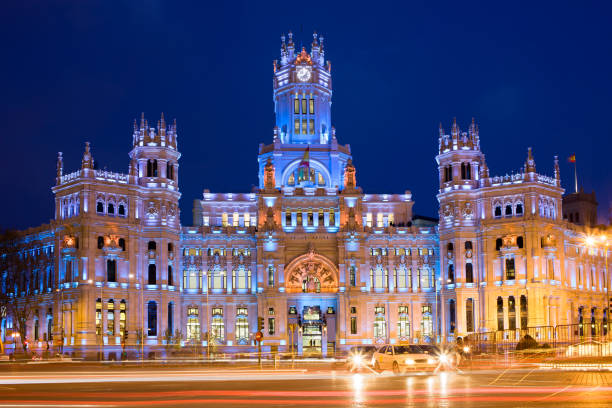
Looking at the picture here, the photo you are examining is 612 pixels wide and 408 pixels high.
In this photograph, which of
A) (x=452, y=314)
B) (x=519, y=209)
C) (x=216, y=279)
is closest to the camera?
(x=519, y=209)

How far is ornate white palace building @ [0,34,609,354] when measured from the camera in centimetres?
11669

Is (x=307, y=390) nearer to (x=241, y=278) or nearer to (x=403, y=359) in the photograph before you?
(x=403, y=359)

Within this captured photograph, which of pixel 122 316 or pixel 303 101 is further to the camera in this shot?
pixel 303 101

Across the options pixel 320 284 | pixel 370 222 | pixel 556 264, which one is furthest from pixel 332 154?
pixel 556 264

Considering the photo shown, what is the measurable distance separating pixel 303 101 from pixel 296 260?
29691mm

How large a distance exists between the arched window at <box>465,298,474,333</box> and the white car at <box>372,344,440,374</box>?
60.1 meters

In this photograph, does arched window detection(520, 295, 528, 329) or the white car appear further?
arched window detection(520, 295, 528, 329)

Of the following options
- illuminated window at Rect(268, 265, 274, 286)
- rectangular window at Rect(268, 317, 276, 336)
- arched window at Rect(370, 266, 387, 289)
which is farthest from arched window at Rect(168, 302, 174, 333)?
arched window at Rect(370, 266, 387, 289)

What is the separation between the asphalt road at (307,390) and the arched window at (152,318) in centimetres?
6367

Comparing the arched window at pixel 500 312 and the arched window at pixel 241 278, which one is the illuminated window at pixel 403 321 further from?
the arched window at pixel 241 278

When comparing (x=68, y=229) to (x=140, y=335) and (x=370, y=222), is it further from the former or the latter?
(x=370, y=222)

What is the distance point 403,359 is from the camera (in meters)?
60.7

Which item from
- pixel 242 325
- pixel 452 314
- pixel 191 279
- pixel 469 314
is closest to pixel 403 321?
pixel 452 314

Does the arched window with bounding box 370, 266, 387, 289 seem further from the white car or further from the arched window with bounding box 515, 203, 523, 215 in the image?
the white car
